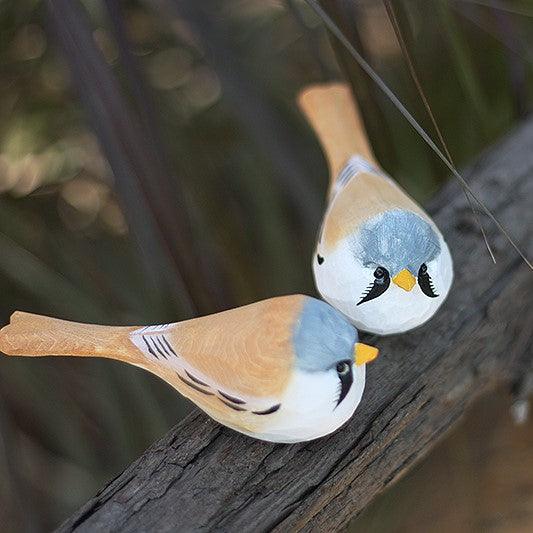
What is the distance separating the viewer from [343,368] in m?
0.32

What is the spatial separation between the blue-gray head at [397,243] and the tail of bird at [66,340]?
0.11 meters

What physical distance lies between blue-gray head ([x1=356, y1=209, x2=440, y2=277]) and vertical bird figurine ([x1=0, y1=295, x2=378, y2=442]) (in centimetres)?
4

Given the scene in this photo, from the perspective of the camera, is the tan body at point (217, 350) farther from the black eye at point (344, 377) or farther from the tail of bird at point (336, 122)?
the tail of bird at point (336, 122)

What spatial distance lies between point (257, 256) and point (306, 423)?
1.10 ft

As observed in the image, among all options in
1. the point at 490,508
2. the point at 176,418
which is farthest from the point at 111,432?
the point at 490,508

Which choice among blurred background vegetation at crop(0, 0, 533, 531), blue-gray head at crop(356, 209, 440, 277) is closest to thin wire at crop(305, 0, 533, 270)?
blue-gray head at crop(356, 209, 440, 277)

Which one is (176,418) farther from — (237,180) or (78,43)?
(78,43)

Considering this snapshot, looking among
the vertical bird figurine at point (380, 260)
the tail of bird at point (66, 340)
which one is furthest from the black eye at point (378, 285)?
the tail of bird at point (66, 340)

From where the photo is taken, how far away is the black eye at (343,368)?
0.32m

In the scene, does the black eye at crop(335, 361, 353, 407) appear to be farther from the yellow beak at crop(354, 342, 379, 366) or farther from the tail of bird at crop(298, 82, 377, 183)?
the tail of bird at crop(298, 82, 377, 183)

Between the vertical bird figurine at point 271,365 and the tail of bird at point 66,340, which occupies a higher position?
the tail of bird at point 66,340

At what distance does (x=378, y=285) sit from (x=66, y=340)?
0.47 ft

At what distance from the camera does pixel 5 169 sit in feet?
2.09

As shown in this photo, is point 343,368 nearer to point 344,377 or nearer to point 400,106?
point 344,377
